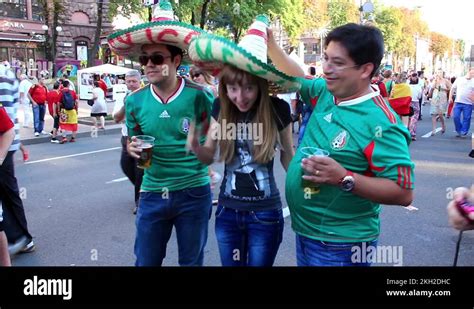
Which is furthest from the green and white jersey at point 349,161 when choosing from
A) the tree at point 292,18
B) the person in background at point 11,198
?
the tree at point 292,18

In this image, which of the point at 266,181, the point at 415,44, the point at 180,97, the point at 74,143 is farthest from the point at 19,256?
the point at 415,44

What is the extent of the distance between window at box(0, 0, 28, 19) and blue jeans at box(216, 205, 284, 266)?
34.3 meters

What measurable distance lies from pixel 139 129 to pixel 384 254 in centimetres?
269

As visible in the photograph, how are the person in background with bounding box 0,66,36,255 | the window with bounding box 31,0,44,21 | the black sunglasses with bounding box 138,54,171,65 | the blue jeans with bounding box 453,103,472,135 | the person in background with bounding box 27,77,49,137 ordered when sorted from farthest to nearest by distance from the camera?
the window with bounding box 31,0,44,21
the person in background with bounding box 27,77,49,137
the blue jeans with bounding box 453,103,472,135
the person in background with bounding box 0,66,36,255
the black sunglasses with bounding box 138,54,171,65

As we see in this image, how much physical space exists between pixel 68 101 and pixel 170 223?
36.5 feet

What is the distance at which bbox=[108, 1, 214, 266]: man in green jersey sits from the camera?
2857mm

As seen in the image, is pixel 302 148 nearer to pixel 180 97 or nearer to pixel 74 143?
pixel 180 97

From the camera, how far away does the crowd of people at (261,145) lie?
6.72 ft

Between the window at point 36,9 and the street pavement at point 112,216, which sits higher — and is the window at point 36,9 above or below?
above

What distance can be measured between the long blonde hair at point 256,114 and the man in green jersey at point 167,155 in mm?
408

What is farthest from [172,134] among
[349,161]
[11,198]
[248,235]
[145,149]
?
[11,198]

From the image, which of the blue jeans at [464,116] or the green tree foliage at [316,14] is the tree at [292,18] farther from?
the blue jeans at [464,116]

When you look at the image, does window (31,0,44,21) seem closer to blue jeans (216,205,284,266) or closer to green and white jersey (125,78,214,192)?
green and white jersey (125,78,214,192)

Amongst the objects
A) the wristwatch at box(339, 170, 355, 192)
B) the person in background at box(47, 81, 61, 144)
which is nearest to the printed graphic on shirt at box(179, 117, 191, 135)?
the wristwatch at box(339, 170, 355, 192)
